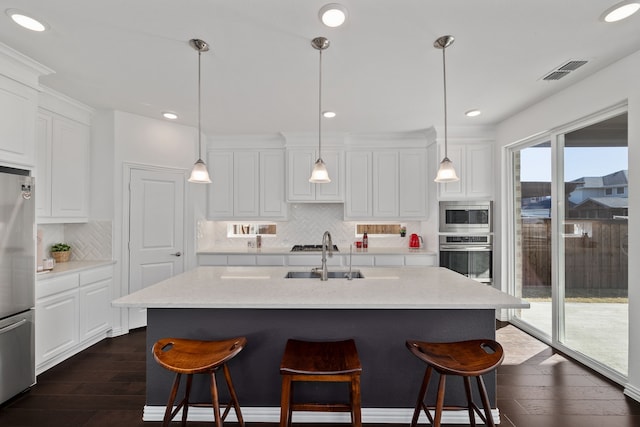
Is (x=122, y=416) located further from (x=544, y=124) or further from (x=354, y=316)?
(x=544, y=124)

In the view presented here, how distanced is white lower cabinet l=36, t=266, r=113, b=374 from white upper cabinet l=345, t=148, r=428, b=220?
3107 mm

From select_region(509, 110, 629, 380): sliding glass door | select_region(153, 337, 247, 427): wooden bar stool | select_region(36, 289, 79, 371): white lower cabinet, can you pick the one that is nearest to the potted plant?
select_region(36, 289, 79, 371): white lower cabinet

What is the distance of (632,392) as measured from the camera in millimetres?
2406

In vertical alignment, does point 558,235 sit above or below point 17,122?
below

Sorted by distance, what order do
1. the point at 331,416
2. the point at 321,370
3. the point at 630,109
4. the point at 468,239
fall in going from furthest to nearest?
1. the point at 468,239
2. the point at 630,109
3. the point at 331,416
4. the point at 321,370

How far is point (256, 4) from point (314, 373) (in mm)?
2064

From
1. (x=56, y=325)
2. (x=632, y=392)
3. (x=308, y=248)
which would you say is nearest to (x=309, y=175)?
(x=308, y=248)

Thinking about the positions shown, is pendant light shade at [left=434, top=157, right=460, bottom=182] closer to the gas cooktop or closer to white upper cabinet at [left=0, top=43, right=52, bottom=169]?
the gas cooktop

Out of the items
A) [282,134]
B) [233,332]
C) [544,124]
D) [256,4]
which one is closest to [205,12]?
[256,4]

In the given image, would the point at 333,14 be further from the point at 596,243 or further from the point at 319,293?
the point at 596,243

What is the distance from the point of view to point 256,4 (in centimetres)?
188

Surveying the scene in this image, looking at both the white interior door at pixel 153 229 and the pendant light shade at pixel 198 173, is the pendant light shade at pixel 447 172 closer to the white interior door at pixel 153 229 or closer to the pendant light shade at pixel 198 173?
the pendant light shade at pixel 198 173

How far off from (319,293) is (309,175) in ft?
9.24

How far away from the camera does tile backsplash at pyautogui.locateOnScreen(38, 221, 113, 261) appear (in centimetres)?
366
